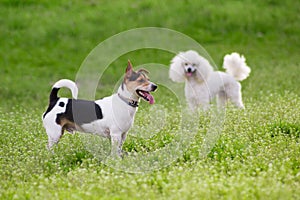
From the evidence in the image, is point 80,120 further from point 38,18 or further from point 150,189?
point 38,18

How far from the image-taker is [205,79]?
56.8ft

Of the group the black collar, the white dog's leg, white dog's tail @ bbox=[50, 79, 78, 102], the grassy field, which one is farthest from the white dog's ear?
the black collar

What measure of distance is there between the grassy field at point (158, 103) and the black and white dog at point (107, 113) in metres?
0.45

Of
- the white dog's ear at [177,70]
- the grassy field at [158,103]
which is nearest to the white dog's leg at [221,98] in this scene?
the grassy field at [158,103]

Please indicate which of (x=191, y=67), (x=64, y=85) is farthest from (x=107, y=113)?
(x=191, y=67)

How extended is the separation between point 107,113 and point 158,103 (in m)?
7.16

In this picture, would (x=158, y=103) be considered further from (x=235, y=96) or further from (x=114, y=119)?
(x=114, y=119)

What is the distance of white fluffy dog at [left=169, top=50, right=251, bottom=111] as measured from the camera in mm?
17172

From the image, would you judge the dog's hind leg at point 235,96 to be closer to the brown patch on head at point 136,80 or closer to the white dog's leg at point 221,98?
the white dog's leg at point 221,98

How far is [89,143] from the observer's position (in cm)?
1124

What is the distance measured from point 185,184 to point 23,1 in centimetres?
2392

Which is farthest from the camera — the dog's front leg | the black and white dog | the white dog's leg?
the white dog's leg

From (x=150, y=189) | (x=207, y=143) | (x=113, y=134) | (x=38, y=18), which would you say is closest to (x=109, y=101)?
(x=113, y=134)

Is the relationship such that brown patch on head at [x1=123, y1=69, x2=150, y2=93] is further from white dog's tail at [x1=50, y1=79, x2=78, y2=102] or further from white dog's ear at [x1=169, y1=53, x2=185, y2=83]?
white dog's ear at [x1=169, y1=53, x2=185, y2=83]
